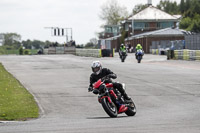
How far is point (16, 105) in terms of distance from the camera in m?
14.4

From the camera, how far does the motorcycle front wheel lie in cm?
1162

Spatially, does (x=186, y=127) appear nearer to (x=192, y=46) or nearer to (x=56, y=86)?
(x=56, y=86)

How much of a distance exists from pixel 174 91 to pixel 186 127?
369 inches

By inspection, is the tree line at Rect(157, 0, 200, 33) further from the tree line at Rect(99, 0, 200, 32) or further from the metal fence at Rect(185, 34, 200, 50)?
the metal fence at Rect(185, 34, 200, 50)

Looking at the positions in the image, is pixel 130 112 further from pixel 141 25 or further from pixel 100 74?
pixel 141 25

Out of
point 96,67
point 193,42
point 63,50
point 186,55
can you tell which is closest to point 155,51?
point 193,42

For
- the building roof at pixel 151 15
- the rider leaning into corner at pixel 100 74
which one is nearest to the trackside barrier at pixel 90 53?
the building roof at pixel 151 15

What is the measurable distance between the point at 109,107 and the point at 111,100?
396mm

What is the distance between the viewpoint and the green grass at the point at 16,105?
1249 centimetres

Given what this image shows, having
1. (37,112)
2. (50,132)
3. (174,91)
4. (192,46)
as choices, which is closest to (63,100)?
(37,112)

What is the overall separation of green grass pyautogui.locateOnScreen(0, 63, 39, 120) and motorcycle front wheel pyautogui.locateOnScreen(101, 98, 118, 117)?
1905mm

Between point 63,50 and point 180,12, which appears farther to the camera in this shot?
point 180,12

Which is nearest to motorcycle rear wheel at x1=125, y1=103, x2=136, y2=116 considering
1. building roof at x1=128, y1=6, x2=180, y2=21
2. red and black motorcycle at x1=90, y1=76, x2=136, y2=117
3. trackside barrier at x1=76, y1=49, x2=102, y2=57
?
red and black motorcycle at x1=90, y1=76, x2=136, y2=117

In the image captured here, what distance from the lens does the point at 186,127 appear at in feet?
29.9
